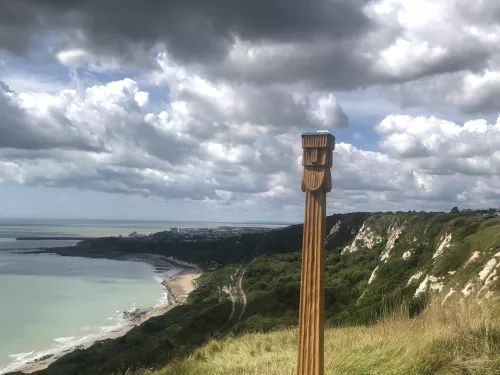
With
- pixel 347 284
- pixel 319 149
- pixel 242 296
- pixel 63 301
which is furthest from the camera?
pixel 63 301

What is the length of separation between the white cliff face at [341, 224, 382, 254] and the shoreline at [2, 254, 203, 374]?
62.3 ft

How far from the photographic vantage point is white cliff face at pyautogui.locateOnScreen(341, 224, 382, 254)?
5746 cm

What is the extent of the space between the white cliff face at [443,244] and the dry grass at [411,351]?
26414 millimetres

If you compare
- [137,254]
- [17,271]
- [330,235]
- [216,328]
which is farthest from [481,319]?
[137,254]

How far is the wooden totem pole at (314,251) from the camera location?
4188 millimetres

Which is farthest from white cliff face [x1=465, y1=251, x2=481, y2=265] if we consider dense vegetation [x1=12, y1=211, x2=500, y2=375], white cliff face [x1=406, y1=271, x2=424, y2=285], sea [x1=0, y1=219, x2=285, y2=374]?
sea [x1=0, y1=219, x2=285, y2=374]

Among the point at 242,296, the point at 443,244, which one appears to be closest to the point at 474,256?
the point at 443,244

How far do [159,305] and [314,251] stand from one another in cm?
5078

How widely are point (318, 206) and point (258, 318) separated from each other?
87.9 ft

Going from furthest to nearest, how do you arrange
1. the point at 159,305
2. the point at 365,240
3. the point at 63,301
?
the point at 365,240 → the point at 63,301 → the point at 159,305

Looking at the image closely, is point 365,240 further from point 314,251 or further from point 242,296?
point 314,251

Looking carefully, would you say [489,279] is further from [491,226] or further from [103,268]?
[103,268]

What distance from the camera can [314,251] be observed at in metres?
4.26

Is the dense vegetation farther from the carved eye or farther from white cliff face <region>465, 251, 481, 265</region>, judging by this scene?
the carved eye
